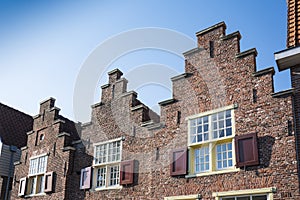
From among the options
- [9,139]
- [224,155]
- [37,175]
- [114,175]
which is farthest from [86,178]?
[9,139]

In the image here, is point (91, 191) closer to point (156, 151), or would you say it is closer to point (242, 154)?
point (156, 151)

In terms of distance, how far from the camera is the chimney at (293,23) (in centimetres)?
1100

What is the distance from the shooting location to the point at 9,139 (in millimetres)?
20062

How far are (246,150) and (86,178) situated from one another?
7.11 m

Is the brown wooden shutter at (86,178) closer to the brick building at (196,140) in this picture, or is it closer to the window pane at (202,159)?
the brick building at (196,140)

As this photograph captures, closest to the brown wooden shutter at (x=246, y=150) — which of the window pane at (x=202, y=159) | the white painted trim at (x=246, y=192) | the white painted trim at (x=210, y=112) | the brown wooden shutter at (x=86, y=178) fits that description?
the white painted trim at (x=246, y=192)

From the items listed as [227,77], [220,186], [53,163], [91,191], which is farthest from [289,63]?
[53,163]

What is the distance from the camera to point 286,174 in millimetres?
9914

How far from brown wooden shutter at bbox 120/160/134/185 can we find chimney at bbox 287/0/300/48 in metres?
6.92

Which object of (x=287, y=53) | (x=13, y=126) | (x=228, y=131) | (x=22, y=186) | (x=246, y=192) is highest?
(x=287, y=53)

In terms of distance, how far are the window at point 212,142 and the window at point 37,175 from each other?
795 cm

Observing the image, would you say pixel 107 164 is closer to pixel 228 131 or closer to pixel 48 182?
pixel 48 182

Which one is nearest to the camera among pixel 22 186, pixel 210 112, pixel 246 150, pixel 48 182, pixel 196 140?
pixel 246 150

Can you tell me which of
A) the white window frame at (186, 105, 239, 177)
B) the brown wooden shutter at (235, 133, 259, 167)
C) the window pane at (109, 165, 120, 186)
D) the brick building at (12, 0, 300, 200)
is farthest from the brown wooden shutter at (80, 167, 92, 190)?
the brown wooden shutter at (235, 133, 259, 167)
